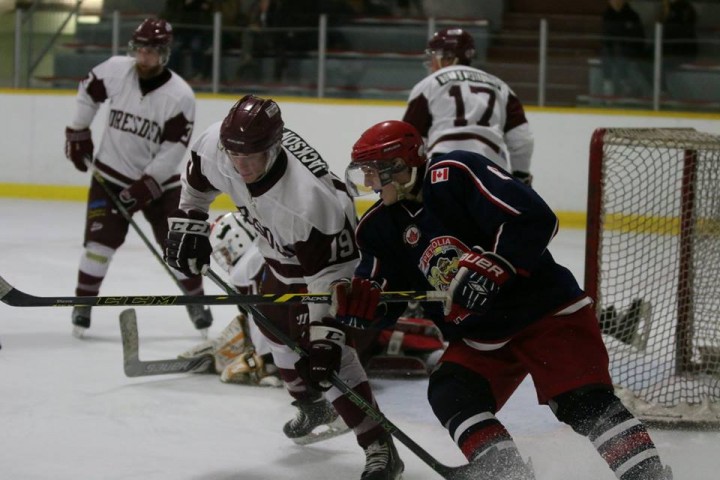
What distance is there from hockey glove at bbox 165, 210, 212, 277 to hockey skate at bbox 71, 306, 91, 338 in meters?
1.49

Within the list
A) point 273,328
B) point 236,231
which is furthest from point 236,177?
point 236,231

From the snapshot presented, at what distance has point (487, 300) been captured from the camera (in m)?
A: 2.38

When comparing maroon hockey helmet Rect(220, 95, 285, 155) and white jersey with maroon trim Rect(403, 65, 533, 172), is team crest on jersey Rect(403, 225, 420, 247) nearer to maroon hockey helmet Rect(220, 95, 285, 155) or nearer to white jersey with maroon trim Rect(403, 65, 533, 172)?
maroon hockey helmet Rect(220, 95, 285, 155)

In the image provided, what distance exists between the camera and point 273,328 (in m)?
2.97

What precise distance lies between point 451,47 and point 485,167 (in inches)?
91.8

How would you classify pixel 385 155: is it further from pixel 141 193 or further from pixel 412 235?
pixel 141 193

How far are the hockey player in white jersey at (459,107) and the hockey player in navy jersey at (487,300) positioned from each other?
199 centimetres

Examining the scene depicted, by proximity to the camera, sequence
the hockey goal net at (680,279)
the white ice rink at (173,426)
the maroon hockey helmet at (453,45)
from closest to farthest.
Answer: the white ice rink at (173,426) → the hockey goal net at (680,279) → the maroon hockey helmet at (453,45)

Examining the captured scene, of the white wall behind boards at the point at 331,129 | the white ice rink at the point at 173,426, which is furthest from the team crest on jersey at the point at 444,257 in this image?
the white wall behind boards at the point at 331,129

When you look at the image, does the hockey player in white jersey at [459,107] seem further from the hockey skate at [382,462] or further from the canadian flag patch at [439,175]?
the canadian flag patch at [439,175]

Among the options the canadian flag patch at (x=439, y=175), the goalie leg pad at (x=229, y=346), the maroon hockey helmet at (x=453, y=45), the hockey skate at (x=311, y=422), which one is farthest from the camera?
the maroon hockey helmet at (x=453, y=45)

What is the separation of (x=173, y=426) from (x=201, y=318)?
1173 mm

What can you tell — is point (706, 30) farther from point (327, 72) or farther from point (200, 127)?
point (200, 127)

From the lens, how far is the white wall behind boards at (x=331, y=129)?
7.70 m
